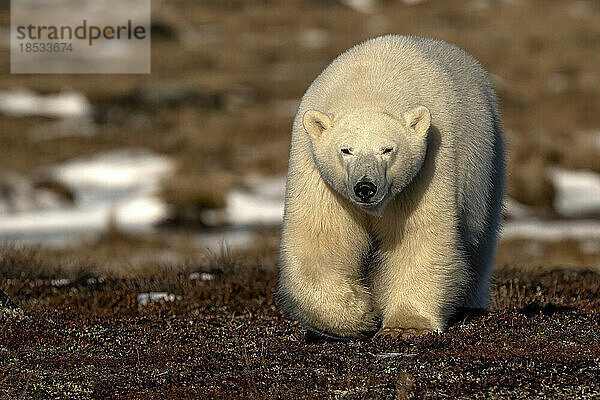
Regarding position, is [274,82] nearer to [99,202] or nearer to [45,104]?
[45,104]

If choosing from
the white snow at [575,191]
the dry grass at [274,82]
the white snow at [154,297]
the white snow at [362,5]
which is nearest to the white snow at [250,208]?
the dry grass at [274,82]

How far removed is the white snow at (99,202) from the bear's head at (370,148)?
12.9 m

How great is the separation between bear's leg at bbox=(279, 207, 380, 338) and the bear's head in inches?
16.0

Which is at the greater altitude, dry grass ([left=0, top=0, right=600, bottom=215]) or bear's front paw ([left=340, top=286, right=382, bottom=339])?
bear's front paw ([left=340, top=286, right=382, bottom=339])

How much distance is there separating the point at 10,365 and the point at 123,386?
982 millimetres

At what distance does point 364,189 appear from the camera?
6156 millimetres

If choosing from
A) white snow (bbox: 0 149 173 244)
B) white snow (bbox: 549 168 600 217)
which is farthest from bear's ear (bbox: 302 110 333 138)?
white snow (bbox: 549 168 600 217)

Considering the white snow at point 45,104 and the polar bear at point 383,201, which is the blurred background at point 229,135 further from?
the polar bear at point 383,201

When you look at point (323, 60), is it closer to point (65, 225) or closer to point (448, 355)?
point (65, 225)

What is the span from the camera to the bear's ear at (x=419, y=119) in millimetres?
6539

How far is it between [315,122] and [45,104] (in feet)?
117

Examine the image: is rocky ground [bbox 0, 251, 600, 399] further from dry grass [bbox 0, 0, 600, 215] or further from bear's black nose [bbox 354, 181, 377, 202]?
dry grass [bbox 0, 0, 600, 215]

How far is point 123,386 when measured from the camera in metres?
5.66

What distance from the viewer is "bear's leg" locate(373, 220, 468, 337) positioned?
685 centimetres
